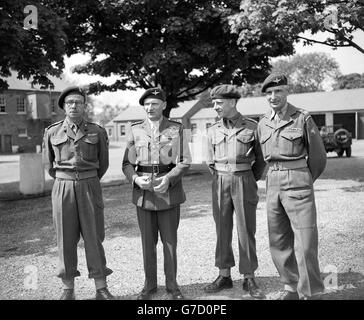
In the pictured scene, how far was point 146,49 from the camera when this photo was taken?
14031 millimetres

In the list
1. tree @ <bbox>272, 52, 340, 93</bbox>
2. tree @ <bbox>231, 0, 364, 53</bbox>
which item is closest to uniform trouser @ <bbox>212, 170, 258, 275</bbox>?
tree @ <bbox>231, 0, 364, 53</bbox>

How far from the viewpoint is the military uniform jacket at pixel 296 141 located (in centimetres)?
409

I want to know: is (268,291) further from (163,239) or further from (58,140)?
(58,140)

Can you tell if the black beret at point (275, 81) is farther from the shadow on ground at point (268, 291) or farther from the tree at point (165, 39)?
the tree at point (165, 39)

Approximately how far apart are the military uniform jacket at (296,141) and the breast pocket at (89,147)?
176cm

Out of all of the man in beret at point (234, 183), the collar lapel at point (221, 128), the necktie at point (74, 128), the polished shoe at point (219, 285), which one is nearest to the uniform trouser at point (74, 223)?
the necktie at point (74, 128)

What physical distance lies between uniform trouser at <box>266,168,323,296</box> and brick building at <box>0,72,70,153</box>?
3827 centimetres

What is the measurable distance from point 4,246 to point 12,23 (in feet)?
15.2

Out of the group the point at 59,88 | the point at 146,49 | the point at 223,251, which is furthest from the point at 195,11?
the point at 59,88

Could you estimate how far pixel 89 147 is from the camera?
4.35 metres

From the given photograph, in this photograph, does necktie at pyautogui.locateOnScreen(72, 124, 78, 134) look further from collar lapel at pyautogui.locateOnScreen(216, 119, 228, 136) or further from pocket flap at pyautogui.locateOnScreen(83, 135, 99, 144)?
collar lapel at pyautogui.locateOnScreen(216, 119, 228, 136)

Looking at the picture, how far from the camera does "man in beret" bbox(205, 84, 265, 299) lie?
444 centimetres

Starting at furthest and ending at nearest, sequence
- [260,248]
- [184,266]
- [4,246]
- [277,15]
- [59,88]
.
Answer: [59,88] < [277,15] < [4,246] < [260,248] < [184,266]

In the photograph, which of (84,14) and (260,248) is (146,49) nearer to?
(84,14)
